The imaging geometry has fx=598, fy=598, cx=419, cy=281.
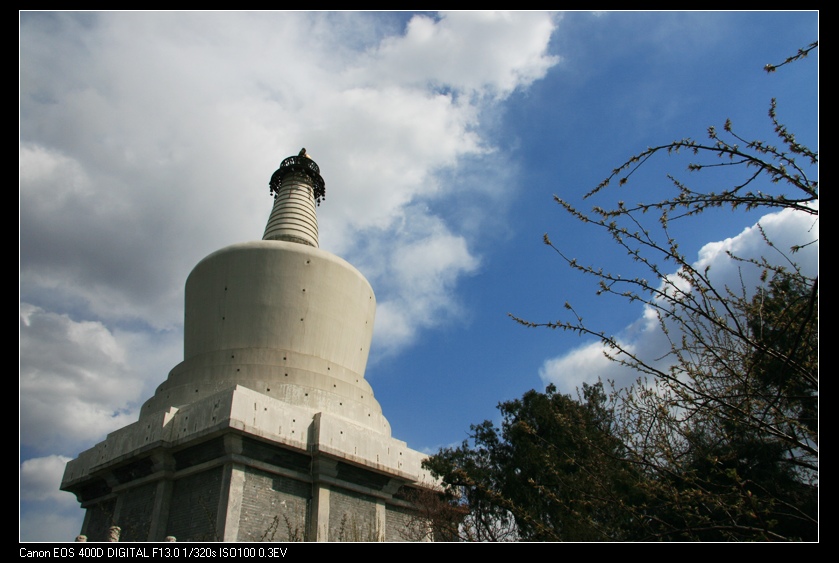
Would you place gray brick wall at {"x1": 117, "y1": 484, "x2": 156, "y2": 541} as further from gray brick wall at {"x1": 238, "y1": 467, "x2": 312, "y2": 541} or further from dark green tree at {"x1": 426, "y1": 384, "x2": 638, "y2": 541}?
dark green tree at {"x1": 426, "y1": 384, "x2": 638, "y2": 541}

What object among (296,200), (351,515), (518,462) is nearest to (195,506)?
(351,515)

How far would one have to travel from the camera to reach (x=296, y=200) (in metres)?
21.0

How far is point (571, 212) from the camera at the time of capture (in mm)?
4672

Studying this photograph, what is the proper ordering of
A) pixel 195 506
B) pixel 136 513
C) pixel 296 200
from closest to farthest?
1. pixel 195 506
2. pixel 136 513
3. pixel 296 200

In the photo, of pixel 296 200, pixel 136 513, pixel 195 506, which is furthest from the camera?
pixel 296 200

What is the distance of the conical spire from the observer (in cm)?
1998

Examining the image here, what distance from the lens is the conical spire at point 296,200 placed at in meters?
20.0

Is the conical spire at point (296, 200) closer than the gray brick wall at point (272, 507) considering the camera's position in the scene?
No

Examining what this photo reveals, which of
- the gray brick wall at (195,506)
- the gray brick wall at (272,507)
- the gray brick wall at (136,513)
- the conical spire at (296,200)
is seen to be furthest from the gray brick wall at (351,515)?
the conical spire at (296,200)

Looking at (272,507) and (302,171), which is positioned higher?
(302,171)

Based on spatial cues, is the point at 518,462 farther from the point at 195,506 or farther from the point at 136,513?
the point at 136,513

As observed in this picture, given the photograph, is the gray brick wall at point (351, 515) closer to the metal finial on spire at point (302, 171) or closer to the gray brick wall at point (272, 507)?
the gray brick wall at point (272, 507)

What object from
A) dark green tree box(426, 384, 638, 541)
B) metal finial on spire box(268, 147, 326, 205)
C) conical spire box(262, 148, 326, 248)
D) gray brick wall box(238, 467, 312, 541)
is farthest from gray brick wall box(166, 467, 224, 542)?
metal finial on spire box(268, 147, 326, 205)
